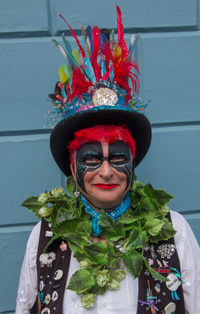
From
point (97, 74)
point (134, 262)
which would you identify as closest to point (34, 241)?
point (134, 262)

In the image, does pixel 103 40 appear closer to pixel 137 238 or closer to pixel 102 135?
pixel 102 135

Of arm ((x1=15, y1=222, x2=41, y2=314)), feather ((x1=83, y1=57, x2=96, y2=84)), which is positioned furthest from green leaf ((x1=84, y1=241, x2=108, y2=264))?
feather ((x1=83, y1=57, x2=96, y2=84))

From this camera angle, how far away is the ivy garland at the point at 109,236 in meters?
1.21

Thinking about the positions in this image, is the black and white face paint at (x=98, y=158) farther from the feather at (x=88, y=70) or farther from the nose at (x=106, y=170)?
the feather at (x=88, y=70)

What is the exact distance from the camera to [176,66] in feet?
6.42

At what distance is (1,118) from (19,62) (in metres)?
0.37

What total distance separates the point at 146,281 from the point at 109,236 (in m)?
0.24

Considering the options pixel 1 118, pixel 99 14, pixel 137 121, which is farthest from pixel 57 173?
pixel 99 14

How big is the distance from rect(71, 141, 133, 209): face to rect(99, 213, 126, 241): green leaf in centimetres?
7

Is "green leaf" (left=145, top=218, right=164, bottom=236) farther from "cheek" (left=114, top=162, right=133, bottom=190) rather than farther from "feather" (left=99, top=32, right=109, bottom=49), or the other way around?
"feather" (left=99, top=32, right=109, bottom=49)

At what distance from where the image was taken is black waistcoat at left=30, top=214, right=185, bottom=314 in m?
1.24

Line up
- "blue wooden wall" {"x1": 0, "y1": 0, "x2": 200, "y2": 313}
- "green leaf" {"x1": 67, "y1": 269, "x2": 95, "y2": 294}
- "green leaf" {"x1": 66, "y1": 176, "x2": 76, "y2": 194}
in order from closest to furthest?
"green leaf" {"x1": 67, "y1": 269, "x2": 95, "y2": 294}, "green leaf" {"x1": 66, "y1": 176, "x2": 76, "y2": 194}, "blue wooden wall" {"x1": 0, "y1": 0, "x2": 200, "y2": 313}

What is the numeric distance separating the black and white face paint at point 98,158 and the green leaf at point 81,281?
0.35 metres

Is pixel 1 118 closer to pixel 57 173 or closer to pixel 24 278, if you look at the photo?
pixel 57 173
